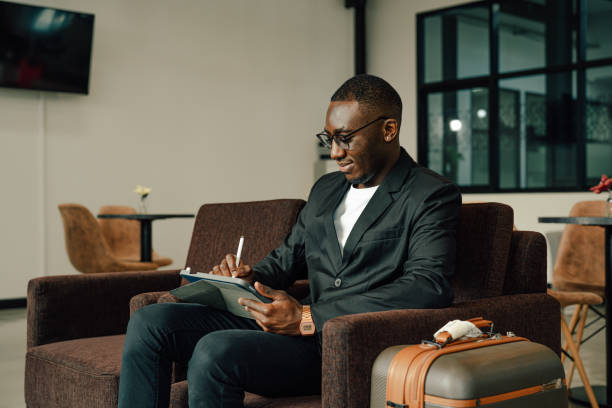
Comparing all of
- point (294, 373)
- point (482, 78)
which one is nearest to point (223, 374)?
point (294, 373)

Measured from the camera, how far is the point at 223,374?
1468mm

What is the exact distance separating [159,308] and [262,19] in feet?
20.3

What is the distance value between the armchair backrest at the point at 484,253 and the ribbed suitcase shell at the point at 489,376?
319 millimetres

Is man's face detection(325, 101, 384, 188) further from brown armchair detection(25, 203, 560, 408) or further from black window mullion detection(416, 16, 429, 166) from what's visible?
black window mullion detection(416, 16, 429, 166)

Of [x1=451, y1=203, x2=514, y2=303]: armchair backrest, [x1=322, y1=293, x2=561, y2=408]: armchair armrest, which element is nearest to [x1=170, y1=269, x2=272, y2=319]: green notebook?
[x1=322, y1=293, x2=561, y2=408]: armchair armrest

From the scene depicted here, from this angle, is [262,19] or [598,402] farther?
[262,19]

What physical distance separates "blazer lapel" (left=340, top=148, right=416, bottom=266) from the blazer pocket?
0.02m

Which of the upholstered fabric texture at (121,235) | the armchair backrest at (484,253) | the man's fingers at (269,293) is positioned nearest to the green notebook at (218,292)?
the man's fingers at (269,293)

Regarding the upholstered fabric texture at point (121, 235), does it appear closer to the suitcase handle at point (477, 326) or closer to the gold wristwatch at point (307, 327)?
the gold wristwatch at point (307, 327)

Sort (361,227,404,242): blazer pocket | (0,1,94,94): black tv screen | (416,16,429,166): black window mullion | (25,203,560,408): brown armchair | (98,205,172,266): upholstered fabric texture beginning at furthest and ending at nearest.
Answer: (416,16,429,166): black window mullion < (0,1,94,94): black tv screen < (98,205,172,266): upholstered fabric texture < (361,227,404,242): blazer pocket < (25,203,560,408): brown armchair

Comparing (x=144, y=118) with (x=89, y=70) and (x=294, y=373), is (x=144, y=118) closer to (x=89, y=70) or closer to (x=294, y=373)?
(x=89, y=70)

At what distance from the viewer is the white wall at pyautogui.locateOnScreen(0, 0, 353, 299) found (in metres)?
5.88

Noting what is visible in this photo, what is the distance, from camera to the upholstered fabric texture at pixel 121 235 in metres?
5.56

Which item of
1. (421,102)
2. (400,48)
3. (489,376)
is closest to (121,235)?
(421,102)
